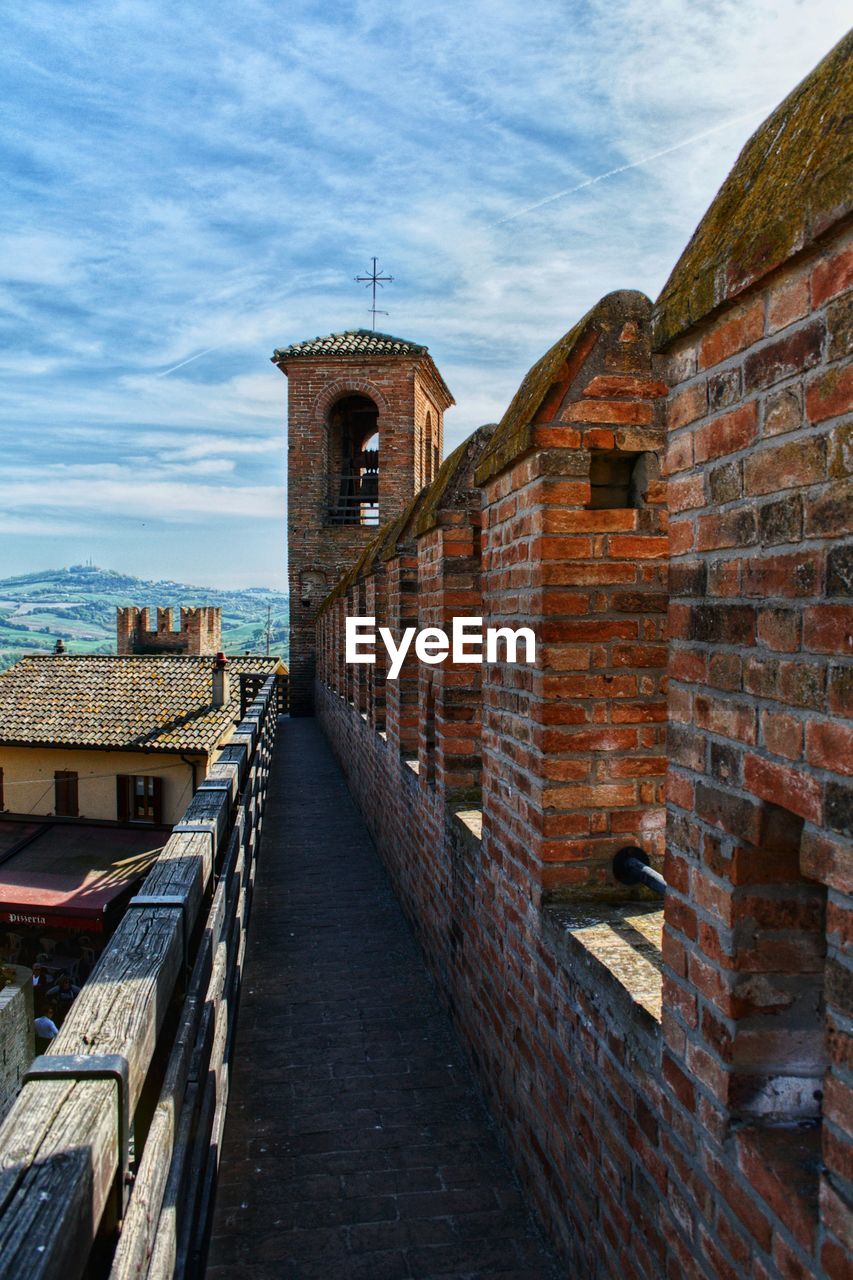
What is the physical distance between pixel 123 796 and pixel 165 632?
15.6 m

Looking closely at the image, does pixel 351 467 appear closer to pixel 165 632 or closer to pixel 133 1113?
pixel 165 632

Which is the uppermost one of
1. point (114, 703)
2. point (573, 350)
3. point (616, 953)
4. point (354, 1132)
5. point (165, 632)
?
point (573, 350)

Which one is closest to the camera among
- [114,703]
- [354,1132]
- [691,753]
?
[691,753]

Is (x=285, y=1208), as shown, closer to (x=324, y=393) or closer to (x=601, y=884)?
(x=601, y=884)

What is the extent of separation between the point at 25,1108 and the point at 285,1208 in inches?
65.6

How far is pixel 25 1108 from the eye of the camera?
59.1 inches

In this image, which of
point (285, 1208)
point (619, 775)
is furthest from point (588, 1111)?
point (285, 1208)

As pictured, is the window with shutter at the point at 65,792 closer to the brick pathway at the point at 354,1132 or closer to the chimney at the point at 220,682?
the chimney at the point at 220,682

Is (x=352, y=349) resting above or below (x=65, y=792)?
above

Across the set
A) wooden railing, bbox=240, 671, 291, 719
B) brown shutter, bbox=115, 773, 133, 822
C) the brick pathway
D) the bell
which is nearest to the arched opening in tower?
the bell

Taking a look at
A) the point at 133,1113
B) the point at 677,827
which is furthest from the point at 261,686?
the point at 677,827

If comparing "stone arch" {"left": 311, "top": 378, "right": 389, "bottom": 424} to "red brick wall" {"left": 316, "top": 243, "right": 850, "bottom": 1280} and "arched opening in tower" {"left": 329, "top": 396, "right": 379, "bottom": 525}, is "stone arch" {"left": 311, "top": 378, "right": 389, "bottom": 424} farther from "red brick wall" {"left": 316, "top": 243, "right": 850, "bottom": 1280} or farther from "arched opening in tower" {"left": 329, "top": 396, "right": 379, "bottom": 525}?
"red brick wall" {"left": 316, "top": 243, "right": 850, "bottom": 1280}

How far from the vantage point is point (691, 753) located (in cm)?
171

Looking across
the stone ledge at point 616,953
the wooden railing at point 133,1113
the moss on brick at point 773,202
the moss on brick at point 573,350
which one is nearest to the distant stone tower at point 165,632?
the wooden railing at point 133,1113
